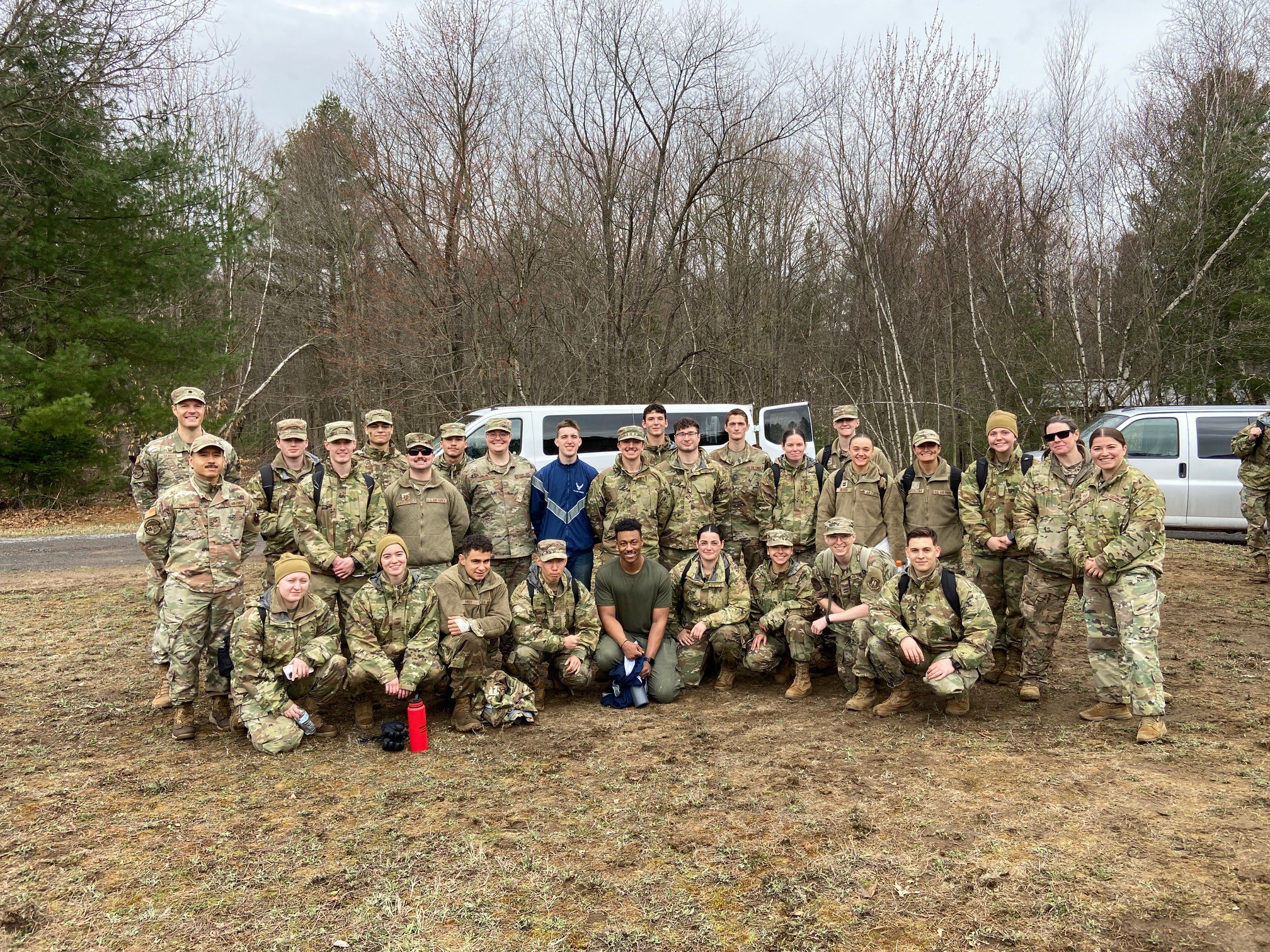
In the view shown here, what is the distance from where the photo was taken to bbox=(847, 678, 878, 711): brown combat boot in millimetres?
5391

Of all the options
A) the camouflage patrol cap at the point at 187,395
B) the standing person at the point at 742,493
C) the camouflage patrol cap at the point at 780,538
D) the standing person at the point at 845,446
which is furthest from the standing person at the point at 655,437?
the camouflage patrol cap at the point at 187,395

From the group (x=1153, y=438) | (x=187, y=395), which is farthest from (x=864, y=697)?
(x=1153, y=438)

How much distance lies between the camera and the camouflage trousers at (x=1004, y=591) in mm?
5789

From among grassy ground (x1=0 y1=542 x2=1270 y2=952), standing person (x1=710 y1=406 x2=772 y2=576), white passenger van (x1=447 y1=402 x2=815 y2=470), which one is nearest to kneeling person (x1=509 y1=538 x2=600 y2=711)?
grassy ground (x1=0 y1=542 x2=1270 y2=952)

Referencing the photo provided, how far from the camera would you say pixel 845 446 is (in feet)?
21.8

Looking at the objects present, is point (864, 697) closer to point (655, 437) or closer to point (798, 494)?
point (798, 494)

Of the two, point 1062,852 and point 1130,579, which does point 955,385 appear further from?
point 1062,852

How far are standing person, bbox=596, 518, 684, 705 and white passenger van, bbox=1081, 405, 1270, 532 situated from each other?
754 cm

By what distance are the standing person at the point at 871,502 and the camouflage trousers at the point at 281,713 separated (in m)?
3.51

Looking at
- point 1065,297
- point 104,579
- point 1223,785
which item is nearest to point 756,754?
point 1223,785

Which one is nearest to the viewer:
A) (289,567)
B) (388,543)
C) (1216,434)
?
(289,567)

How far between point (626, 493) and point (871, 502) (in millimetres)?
1828

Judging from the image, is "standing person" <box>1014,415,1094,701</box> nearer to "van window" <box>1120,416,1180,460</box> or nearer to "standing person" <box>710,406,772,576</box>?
"standing person" <box>710,406,772,576</box>

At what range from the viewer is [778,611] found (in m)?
5.93
